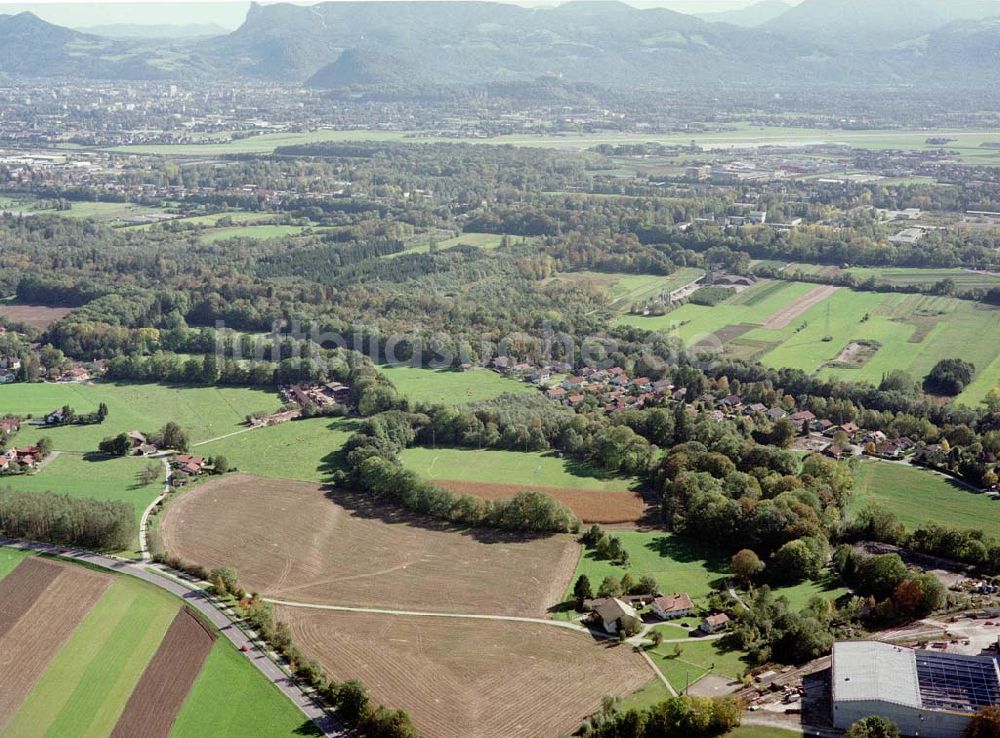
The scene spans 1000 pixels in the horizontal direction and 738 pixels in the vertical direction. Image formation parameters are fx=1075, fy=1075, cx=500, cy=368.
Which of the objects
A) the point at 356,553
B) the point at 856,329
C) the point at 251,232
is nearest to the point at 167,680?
the point at 356,553

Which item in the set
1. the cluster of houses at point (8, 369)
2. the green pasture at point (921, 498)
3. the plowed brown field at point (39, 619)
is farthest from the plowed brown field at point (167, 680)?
the cluster of houses at point (8, 369)

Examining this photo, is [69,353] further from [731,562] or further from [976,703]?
[976,703]

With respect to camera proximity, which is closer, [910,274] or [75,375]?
[75,375]

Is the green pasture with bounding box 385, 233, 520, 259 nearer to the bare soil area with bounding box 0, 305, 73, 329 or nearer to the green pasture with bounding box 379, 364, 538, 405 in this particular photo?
the bare soil area with bounding box 0, 305, 73, 329

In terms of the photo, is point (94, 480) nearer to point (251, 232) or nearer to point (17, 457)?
point (17, 457)

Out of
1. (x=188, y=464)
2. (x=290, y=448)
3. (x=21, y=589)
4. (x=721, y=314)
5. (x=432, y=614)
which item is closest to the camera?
(x=432, y=614)

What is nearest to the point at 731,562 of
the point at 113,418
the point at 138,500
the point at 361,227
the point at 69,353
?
the point at 138,500
